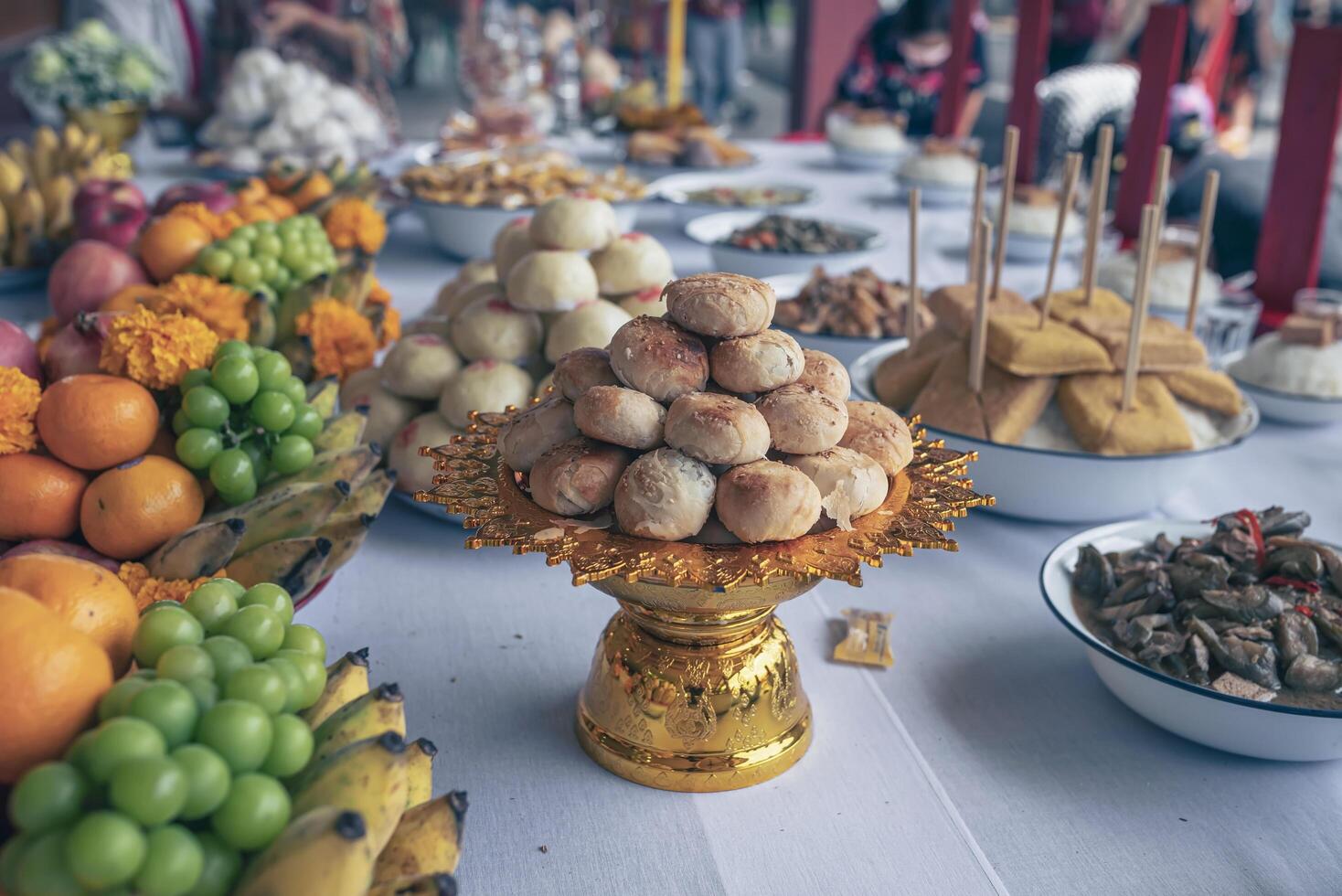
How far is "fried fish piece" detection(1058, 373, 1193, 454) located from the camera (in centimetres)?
92

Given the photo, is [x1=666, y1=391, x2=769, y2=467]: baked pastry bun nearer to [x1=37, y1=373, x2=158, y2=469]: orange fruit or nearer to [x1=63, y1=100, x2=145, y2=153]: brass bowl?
[x1=37, y1=373, x2=158, y2=469]: orange fruit

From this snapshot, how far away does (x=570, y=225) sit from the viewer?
39.4 inches

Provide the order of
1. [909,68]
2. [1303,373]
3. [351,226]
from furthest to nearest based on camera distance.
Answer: [909,68] → [351,226] → [1303,373]

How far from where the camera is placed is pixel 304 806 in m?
0.44

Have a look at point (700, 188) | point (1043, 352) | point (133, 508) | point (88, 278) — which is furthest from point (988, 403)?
point (700, 188)

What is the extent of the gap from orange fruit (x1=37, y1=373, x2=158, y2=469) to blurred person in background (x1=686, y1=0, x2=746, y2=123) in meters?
5.63

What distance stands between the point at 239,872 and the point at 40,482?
1.45ft

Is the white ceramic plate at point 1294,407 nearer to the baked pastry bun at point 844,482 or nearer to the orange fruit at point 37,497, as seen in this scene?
the baked pastry bun at point 844,482

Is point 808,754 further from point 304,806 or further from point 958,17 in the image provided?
point 958,17

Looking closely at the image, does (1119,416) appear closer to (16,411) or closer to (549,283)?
(549,283)

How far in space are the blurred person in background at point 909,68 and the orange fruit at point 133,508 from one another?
10.2 feet

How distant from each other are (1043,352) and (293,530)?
2.16 ft

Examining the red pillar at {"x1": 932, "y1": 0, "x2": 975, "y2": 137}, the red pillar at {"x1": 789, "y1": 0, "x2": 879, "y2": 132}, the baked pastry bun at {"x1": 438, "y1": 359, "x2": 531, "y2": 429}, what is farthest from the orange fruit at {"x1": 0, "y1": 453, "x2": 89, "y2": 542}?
the red pillar at {"x1": 789, "y1": 0, "x2": 879, "y2": 132}

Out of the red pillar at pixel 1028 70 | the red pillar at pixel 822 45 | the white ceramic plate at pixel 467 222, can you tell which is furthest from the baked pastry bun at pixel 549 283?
the red pillar at pixel 822 45
